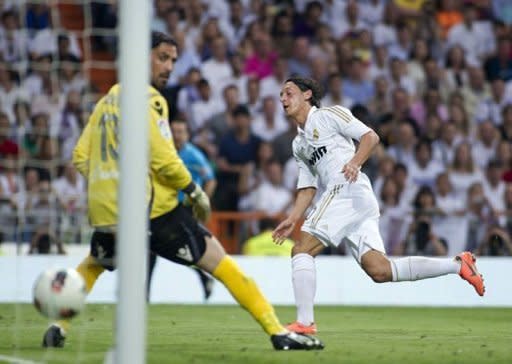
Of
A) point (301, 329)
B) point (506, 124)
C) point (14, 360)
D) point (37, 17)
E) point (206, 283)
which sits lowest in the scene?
point (206, 283)

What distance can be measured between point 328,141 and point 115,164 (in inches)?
76.6

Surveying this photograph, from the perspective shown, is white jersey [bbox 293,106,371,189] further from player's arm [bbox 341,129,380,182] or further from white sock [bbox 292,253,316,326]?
white sock [bbox 292,253,316,326]

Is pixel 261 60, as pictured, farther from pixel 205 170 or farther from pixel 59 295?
pixel 59 295

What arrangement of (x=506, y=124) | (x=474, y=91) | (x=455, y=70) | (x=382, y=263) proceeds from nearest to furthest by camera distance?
(x=382, y=263) < (x=506, y=124) < (x=474, y=91) < (x=455, y=70)

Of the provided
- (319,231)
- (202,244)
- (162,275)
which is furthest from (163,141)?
(162,275)

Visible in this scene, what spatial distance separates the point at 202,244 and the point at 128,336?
207 cm

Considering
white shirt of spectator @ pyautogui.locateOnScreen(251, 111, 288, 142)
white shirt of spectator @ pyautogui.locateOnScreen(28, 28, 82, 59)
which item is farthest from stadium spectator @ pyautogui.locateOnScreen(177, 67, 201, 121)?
white shirt of spectator @ pyautogui.locateOnScreen(28, 28, 82, 59)

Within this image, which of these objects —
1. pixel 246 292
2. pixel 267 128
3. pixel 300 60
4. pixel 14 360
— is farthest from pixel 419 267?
pixel 300 60

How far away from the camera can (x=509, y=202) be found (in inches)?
653

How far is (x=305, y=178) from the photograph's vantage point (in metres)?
9.95

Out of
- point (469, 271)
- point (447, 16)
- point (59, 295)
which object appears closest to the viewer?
point (59, 295)

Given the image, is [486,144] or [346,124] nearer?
[346,124]

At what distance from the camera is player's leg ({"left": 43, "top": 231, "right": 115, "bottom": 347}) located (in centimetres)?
861

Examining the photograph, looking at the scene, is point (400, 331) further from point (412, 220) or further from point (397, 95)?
point (397, 95)
